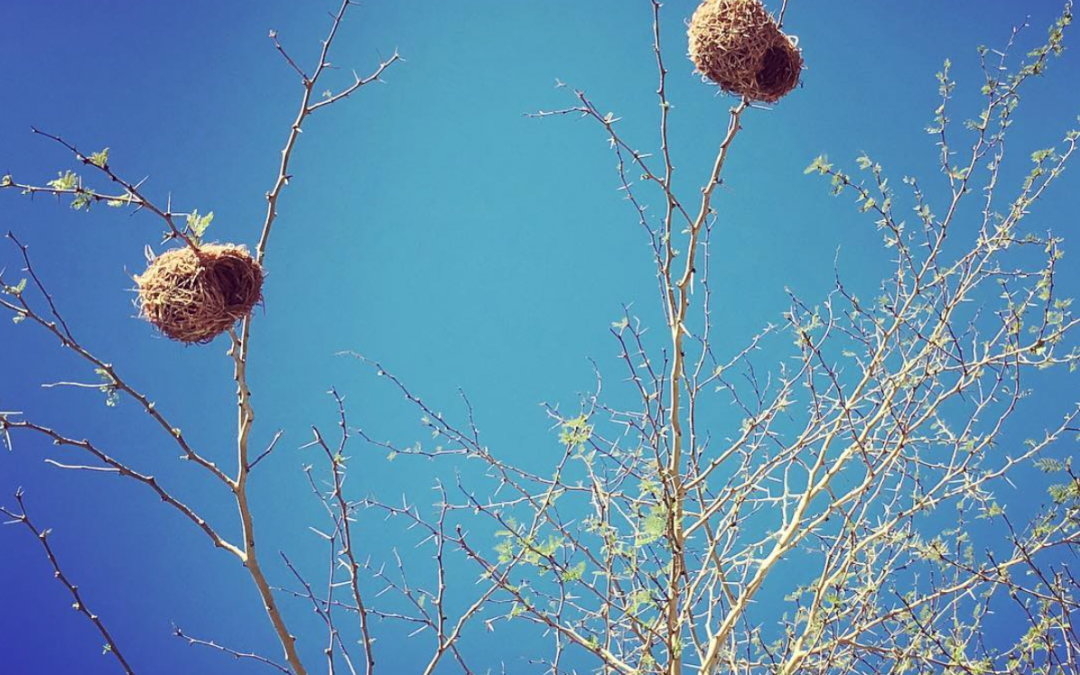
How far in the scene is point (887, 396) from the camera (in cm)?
216

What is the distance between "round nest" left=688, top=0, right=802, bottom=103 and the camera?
80.0 inches

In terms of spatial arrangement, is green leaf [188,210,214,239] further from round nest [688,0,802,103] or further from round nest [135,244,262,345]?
round nest [688,0,802,103]

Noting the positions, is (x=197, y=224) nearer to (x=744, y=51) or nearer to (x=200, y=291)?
(x=200, y=291)

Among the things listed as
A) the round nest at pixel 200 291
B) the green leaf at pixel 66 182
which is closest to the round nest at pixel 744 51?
the round nest at pixel 200 291

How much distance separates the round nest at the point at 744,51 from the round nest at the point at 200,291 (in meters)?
0.93

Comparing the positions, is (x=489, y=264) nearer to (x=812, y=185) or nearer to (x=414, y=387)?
(x=414, y=387)

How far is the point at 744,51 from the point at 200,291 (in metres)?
1.08

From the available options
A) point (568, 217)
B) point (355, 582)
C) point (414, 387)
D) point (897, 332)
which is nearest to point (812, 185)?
point (568, 217)

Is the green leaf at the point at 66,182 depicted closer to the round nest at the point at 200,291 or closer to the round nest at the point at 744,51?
the round nest at the point at 200,291

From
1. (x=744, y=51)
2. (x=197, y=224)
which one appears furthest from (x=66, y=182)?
(x=744, y=51)

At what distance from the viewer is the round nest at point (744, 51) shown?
203 centimetres

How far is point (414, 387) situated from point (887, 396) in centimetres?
613

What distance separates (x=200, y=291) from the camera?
1.85m

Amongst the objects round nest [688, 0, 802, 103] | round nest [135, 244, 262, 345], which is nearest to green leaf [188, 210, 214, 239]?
round nest [135, 244, 262, 345]
